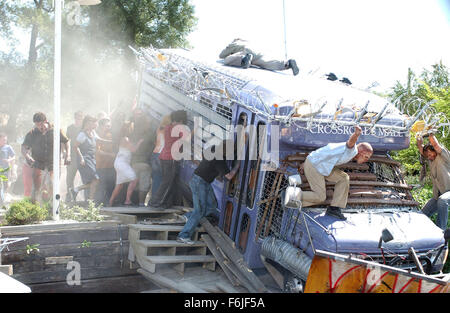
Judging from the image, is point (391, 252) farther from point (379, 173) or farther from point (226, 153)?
point (226, 153)

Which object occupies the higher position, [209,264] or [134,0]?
[134,0]

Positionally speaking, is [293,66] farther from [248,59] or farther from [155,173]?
[155,173]

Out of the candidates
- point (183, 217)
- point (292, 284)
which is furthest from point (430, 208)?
point (183, 217)

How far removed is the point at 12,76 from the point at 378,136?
49.4 ft

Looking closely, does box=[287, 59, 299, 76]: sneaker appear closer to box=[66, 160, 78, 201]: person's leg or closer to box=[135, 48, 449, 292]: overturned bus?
box=[135, 48, 449, 292]: overturned bus

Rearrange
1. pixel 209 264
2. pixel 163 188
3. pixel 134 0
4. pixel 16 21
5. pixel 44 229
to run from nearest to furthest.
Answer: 1. pixel 44 229
2. pixel 209 264
3. pixel 163 188
4. pixel 134 0
5. pixel 16 21

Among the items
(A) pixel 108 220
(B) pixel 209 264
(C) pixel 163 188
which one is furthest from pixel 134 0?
(B) pixel 209 264

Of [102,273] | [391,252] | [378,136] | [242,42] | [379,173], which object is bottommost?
[102,273]

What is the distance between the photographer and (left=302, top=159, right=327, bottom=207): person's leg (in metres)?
5.97

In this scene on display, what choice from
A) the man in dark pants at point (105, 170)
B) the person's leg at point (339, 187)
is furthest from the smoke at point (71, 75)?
the person's leg at point (339, 187)

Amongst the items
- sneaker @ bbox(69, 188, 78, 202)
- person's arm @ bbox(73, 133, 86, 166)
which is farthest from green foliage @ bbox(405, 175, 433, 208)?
sneaker @ bbox(69, 188, 78, 202)

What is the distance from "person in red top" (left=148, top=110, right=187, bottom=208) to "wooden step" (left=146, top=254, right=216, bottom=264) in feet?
5.66

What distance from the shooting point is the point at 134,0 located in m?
14.2

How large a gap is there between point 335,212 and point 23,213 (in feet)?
14.6
